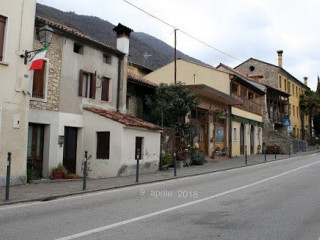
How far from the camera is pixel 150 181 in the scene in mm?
14180

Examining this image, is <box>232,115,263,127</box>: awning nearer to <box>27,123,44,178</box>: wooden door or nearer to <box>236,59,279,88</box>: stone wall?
<box>236,59,279,88</box>: stone wall

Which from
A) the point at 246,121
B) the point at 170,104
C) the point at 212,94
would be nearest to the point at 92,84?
the point at 170,104

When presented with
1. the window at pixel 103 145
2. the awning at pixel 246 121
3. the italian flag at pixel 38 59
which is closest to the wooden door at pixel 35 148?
the window at pixel 103 145

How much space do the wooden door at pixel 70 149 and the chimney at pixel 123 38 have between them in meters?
5.38

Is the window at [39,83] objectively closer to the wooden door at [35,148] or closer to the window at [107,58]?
the wooden door at [35,148]

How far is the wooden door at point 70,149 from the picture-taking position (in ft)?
54.5

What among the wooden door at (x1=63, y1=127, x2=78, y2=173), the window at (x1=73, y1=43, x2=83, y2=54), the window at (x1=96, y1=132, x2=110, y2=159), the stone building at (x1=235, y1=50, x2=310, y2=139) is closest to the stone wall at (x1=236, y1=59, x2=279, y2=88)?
the stone building at (x1=235, y1=50, x2=310, y2=139)

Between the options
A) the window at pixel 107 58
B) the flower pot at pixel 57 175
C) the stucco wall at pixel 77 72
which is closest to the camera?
the flower pot at pixel 57 175

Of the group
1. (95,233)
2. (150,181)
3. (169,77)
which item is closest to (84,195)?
(150,181)

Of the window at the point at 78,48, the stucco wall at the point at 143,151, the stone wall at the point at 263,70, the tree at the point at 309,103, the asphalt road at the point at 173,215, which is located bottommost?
the asphalt road at the point at 173,215

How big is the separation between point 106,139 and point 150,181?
3.62 meters

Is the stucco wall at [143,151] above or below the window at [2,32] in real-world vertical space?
below

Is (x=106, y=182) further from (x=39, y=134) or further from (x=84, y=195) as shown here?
(x=39, y=134)

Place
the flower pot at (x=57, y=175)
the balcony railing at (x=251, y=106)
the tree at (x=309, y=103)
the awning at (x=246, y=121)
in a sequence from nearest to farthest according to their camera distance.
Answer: the flower pot at (x=57, y=175), the awning at (x=246, y=121), the balcony railing at (x=251, y=106), the tree at (x=309, y=103)
